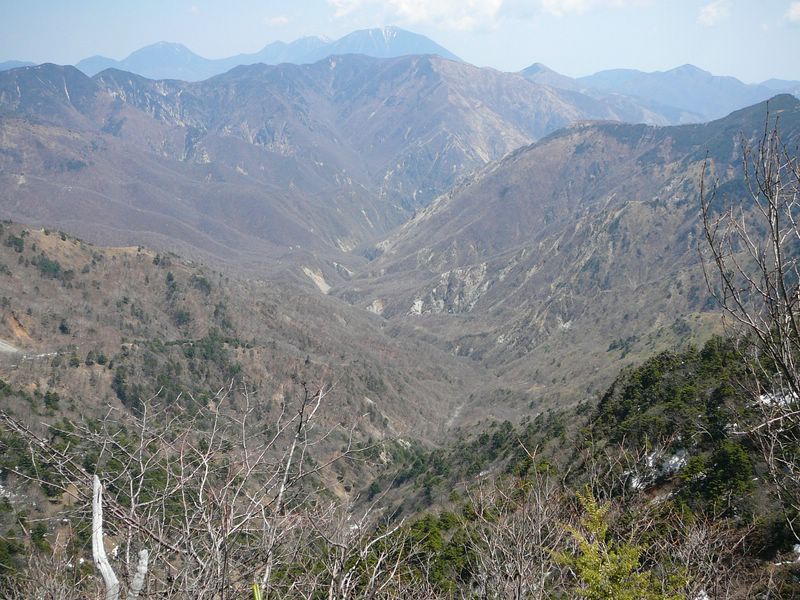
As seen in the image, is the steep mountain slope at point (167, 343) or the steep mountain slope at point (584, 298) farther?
the steep mountain slope at point (584, 298)

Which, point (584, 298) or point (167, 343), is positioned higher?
point (167, 343)

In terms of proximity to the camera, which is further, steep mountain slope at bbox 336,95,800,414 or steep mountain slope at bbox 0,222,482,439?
steep mountain slope at bbox 336,95,800,414

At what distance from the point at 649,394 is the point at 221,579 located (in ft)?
142

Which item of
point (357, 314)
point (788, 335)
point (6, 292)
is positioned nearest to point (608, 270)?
point (357, 314)

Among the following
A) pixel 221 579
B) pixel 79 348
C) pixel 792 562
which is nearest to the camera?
pixel 221 579

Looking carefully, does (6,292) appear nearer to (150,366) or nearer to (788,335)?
(150,366)

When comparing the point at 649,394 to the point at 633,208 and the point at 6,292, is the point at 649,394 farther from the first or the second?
the point at 633,208

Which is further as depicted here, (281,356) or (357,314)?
(357,314)

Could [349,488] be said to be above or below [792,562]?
below

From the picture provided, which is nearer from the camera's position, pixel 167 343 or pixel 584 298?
pixel 167 343

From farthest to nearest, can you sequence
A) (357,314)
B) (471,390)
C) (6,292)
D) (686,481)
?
1. (357,314)
2. (471,390)
3. (6,292)
4. (686,481)

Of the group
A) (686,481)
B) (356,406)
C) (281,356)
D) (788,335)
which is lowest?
(356,406)

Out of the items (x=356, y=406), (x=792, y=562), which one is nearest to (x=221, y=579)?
(x=792, y=562)

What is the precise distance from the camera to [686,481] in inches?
996
